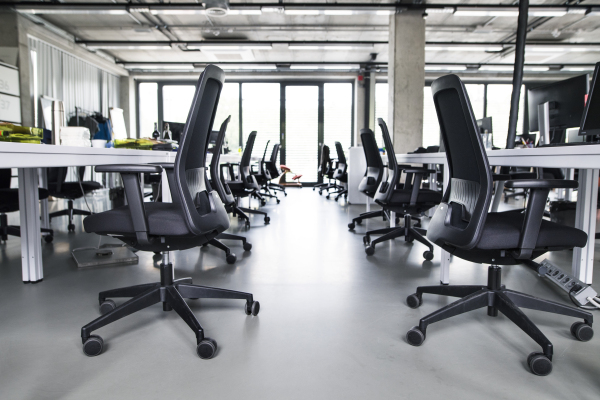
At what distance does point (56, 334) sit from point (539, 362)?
188cm

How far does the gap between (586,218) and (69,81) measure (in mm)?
9699

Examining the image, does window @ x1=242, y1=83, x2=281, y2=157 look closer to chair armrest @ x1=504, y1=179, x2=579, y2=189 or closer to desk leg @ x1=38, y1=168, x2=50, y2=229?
desk leg @ x1=38, y1=168, x2=50, y2=229

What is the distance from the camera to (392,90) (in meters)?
6.56

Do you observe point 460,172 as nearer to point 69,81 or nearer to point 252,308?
point 252,308

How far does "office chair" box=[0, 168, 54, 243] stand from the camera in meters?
3.08

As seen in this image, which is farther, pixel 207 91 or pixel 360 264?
pixel 360 264

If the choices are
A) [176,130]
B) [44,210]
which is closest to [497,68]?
[176,130]

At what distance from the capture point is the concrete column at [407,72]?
652 cm

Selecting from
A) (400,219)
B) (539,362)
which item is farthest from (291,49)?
(539,362)

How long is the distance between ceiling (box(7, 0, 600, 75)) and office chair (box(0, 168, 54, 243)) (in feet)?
13.1

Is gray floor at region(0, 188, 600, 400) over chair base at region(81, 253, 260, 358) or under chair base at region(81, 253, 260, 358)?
under

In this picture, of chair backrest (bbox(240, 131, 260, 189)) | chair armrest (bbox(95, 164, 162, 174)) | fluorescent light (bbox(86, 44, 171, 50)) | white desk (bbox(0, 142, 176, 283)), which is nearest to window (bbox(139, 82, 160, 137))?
fluorescent light (bbox(86, 44, 171, 50))

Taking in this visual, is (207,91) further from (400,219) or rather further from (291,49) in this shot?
(291,49)

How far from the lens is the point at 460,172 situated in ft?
5.75
